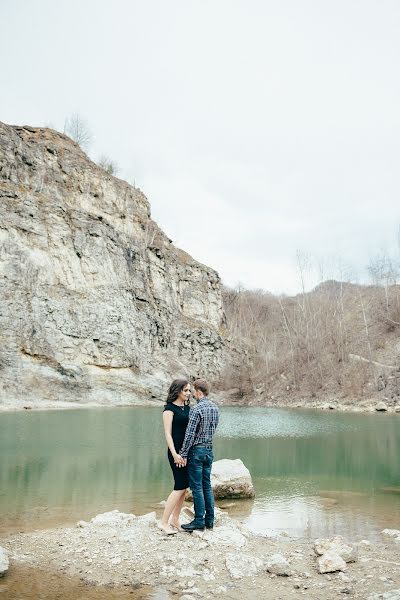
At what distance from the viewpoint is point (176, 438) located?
7.66 m

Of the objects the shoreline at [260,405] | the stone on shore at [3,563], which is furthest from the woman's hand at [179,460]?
the shoreline at [260,405]

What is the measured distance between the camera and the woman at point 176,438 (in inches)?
295

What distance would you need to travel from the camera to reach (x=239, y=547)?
7066 mm

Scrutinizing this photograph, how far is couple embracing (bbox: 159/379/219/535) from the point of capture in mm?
7484

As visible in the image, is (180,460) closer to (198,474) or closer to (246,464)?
(198,474)

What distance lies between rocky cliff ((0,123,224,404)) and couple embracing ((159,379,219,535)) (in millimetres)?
35977

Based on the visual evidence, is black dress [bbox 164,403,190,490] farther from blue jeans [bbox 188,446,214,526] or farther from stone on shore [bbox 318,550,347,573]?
stone on shore [bbox 318,550,347,573]

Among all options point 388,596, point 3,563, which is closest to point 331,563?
point 388,596

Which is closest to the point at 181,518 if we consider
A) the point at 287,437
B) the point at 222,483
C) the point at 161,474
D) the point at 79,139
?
the point at 222,483

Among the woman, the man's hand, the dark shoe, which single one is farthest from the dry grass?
the man's hand

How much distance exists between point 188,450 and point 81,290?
4585 cm

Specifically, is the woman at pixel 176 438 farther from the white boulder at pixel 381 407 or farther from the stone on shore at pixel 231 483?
the white boulder at pixel 381 407

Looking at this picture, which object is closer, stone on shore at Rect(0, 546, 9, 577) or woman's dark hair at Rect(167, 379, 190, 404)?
stone on shore at Rect(0, 546, 9, 577)

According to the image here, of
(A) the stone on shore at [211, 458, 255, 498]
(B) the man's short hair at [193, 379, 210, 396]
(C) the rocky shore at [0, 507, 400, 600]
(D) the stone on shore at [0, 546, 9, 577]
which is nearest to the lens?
(C) the rocky shore at [0, 507, 400, 600]
